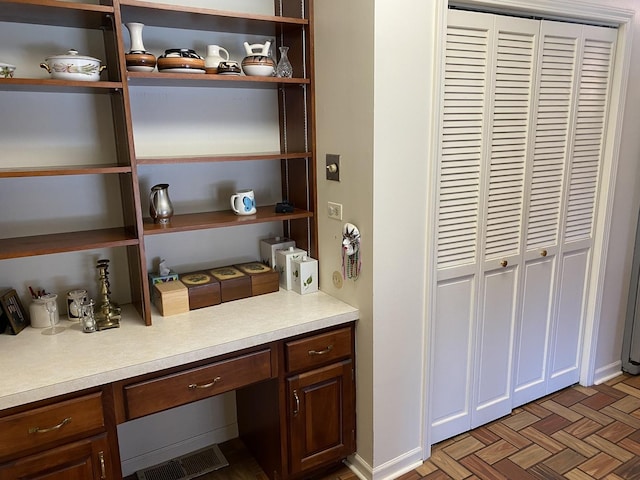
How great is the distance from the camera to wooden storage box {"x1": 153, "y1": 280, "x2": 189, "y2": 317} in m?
2.05

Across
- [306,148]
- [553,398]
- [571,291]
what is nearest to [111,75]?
[306,148]

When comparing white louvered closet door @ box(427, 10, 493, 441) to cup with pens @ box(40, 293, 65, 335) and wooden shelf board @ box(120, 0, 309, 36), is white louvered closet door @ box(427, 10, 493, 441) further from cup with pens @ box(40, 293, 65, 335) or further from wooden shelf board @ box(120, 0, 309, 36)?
cup with pens @ box(40, 293, 65, 335)

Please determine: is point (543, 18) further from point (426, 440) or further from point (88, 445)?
point (88, 445)

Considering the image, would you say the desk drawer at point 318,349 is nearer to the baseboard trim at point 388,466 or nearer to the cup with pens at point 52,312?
the baseboard trim at point 388,466

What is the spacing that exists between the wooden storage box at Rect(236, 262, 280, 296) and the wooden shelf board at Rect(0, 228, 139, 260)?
0.57 m

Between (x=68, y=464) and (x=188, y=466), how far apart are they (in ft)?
2.66

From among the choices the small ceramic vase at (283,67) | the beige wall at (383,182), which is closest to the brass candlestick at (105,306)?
the beige wall at (383,182)

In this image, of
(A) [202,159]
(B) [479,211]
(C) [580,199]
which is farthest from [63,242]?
(C) [580,199]

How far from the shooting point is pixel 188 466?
234 centimetres

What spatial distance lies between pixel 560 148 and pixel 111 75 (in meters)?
2.09

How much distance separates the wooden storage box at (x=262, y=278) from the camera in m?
2.28

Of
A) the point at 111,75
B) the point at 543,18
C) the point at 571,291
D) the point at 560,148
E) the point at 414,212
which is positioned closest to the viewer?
the point at 111,75

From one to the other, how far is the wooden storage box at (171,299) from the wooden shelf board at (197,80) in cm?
85

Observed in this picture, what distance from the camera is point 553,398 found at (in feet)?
9.25
